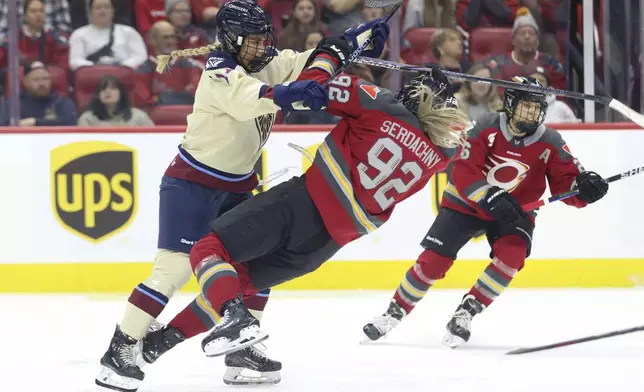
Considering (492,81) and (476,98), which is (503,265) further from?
(476,98)

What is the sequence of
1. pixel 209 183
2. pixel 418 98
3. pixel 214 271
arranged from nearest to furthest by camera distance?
pixel 214 271 → pixel 418 98 → pixel 209 183

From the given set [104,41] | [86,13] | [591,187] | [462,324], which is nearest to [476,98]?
[591,187]

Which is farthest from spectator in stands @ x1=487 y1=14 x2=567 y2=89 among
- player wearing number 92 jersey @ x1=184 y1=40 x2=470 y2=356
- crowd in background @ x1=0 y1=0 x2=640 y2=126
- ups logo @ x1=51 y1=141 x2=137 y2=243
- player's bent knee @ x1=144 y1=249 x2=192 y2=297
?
player's bent knee @ x1=144 y1=249 x2=192 y2=297

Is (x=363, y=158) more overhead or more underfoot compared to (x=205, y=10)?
more underfoot

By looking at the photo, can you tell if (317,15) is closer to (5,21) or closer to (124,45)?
(124,45)

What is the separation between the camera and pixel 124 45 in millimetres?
5344

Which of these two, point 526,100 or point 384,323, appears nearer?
point 526,100

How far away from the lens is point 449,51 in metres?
5.37

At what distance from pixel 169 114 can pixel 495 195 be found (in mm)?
2058

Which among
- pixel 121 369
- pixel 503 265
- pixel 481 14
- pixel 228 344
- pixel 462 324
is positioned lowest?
pixel 462 324

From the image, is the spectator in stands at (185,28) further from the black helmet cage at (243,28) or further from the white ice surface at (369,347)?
the black helmet cage at (243,28)

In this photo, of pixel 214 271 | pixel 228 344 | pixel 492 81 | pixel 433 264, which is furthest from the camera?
pixel 433 264

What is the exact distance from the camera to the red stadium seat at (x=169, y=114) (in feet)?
17.0

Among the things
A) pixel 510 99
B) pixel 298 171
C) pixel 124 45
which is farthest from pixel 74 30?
pixel 510 99
